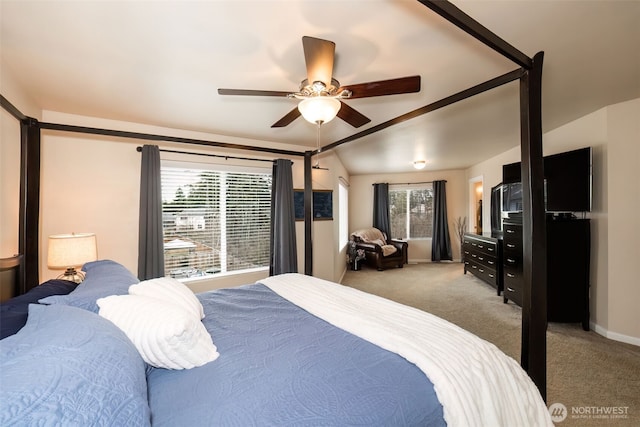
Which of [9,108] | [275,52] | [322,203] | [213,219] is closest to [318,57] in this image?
[275,52]

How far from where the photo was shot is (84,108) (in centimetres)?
258

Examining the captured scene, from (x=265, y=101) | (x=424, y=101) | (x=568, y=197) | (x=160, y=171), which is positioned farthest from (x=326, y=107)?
(x=568, y=197)

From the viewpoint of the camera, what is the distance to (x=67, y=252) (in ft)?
6.85

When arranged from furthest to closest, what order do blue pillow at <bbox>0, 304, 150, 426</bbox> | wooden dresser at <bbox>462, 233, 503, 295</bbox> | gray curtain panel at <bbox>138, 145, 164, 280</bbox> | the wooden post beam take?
wooden dresser at <bbox>462, 233, 503, 295</bbox> < gray curtain panel at <bbox>138, 145, 164, 280</bbox> < the wooden post beam < blue pillow at <bbox>0, 304, 150, 426</bbox>

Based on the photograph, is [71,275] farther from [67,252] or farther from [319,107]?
[319,107]

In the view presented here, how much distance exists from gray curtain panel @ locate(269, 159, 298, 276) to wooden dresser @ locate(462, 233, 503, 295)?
3172 millimetres

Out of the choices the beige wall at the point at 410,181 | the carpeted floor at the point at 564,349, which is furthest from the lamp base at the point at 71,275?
the beige wall at the point at 410,181

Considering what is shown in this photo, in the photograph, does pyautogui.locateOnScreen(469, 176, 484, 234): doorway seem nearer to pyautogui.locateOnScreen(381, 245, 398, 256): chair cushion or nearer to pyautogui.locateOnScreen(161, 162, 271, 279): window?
pyautogui.locateOnScreen(381, 245, 398, 256): chair cushion

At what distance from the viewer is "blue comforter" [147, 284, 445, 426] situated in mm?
832

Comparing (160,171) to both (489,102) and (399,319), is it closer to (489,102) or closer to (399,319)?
(399,319)

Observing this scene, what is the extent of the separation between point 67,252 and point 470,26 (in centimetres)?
301

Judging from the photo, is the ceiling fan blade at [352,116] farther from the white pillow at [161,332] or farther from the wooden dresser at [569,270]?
the wooden dresser at [569,270]

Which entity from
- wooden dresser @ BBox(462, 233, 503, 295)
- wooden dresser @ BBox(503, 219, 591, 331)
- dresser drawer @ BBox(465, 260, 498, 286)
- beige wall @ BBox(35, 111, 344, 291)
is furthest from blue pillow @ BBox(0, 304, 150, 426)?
dresser drawer @ BBox(465, 260, 498, 286)

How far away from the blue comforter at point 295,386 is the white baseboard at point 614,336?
3.21 m
